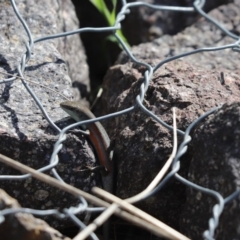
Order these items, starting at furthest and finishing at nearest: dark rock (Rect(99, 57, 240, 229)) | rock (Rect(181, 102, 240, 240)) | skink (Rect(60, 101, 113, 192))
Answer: skink (Rect(60, 101, 113, 192)) → dark rock (Rect(99, 57, 240, 229)) → rock (Rect(181, 102, 240, 240))

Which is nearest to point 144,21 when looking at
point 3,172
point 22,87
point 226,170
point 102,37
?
point 102,37

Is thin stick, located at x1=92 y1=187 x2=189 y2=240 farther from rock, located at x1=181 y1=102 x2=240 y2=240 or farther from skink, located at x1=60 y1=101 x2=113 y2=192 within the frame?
skink, located at x1=60 y1=101 x2=113 y2=192

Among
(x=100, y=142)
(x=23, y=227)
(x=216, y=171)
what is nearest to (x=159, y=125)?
(x=100, y=142)

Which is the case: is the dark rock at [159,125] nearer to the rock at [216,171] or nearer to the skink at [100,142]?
the skink at [100,142]

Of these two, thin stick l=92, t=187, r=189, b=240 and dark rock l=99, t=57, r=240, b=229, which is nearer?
thin stick l=92, t=187, r=189, b=240

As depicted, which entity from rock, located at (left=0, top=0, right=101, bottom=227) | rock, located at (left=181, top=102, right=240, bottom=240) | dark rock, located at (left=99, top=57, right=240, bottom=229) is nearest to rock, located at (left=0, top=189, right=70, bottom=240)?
rock, located at (left=0, top=0, right=101, bottom=227)
